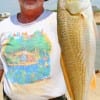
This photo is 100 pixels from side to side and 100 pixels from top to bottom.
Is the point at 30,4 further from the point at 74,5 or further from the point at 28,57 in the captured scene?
the point at 74,5

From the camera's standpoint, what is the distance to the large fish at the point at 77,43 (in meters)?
2.98

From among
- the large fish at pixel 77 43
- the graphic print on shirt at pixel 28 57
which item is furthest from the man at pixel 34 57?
the large fish at pixel 77 43

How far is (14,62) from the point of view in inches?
154

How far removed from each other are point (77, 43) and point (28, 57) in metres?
0.90

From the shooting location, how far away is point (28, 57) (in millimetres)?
3885

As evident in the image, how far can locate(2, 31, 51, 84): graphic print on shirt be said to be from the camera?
3869 millimetres

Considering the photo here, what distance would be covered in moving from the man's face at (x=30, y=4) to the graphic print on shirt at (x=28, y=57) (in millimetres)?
231

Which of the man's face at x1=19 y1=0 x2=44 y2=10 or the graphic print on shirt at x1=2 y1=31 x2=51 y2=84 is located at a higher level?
the man's face at x1=19 y1=0 x2=44 y2=10

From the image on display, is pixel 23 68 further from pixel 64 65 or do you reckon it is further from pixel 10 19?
pixel 64 65

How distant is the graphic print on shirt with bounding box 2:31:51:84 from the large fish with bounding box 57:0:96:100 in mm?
699

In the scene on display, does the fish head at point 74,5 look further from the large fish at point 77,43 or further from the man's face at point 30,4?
the man's face at point 30,4

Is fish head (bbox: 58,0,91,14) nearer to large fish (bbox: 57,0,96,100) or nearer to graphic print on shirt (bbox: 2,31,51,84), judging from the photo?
large fish (bbox: 57,0,96,100)

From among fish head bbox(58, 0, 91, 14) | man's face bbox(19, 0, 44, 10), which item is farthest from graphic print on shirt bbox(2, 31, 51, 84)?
fish head bbox(58, 0, 91, 14)

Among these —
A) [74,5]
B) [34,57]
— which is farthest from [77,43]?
[34,57]
